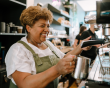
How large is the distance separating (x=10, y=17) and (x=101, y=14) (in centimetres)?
169

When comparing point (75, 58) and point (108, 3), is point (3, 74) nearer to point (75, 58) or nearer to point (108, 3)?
point (75, 58)

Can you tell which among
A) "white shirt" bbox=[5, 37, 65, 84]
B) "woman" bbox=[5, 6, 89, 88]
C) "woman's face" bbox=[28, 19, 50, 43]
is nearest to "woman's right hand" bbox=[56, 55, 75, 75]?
"woman" bbox=[5, 6, 89, 88]

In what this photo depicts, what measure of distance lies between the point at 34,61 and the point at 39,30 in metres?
0.32

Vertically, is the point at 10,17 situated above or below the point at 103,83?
above

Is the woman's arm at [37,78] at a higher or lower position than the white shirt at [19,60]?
lower

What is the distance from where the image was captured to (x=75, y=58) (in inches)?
26.5

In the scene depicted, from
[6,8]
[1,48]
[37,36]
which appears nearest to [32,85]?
[37,36]

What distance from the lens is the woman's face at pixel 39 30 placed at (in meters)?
1.09

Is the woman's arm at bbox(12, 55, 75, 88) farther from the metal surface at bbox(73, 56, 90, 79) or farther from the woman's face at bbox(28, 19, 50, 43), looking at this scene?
the woman's face at bbox(28, 19, 50, 43)

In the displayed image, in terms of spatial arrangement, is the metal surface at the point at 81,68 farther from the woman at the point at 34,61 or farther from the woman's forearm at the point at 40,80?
the woman's forearm at the point at 40,80

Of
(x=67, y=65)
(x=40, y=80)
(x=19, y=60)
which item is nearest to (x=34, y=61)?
(x=19, y=60)

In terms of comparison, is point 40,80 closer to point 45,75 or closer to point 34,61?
point 45,75

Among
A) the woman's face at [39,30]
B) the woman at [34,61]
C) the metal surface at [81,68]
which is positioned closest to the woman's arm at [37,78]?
the woman at [34,61]

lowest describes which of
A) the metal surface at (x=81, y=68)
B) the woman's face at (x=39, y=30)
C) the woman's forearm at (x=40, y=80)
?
the woman's forearm at (x=40, y=80)
